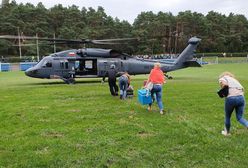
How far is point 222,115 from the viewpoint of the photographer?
39.0 ft

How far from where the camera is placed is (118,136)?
910 cm

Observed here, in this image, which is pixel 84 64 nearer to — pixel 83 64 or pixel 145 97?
pixel 83 64

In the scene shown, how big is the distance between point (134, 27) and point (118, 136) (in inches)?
4261

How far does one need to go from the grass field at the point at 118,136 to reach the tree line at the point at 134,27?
78.9 metres

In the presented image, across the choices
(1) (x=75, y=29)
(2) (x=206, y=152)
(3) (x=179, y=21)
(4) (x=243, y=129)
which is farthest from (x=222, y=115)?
(3) (x=179, y=21)

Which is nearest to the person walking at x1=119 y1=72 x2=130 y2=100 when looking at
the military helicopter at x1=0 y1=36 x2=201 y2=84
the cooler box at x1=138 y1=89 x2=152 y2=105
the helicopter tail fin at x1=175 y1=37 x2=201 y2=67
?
the cooler box at x1=138 y1=89 x2=152 y2=105

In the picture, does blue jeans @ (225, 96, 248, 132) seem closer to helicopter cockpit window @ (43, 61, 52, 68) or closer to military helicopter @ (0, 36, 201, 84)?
military helicopter @ (0, 36, 201, 84)

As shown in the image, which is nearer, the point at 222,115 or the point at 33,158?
the point at 33,158

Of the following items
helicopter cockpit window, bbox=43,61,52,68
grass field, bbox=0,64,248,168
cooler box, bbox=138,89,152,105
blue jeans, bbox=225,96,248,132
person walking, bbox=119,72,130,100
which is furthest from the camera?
helicopter cockpit window, bbox=43,61,52,68

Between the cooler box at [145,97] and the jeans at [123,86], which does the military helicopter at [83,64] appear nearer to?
the jeans at [123,86]

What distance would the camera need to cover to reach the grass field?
7277 millimetres

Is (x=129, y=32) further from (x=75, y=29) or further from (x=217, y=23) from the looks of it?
(x=217, y=23)

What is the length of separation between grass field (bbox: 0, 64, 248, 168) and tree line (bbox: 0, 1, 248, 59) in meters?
78.9

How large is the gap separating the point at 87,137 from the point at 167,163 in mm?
2619
